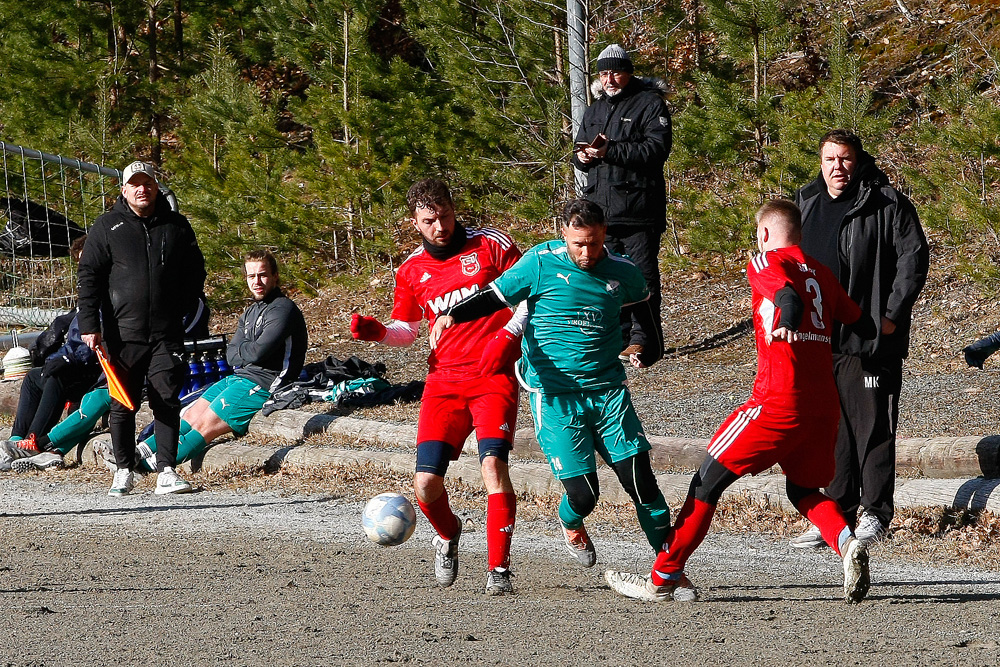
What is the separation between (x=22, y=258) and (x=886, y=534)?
447 inches

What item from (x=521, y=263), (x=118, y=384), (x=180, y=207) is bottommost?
(x=118, y=384)

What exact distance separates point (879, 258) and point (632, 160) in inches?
130

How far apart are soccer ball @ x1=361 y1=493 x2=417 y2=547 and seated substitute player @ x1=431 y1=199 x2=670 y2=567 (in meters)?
0.78

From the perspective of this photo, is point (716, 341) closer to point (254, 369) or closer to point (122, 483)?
point (254, 369)

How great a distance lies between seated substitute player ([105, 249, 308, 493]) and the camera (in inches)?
357

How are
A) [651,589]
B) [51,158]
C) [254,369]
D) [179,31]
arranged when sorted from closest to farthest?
1. [651,589]
2. [254,369]
3. [51,158]
4. [179,31]

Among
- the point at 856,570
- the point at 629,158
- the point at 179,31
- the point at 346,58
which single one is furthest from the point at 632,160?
the point at 179,31

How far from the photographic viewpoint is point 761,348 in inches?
198

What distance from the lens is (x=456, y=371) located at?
568 centimetres

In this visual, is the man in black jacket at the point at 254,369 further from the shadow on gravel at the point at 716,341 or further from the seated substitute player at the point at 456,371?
the shadow on gravel at the point at 716,341

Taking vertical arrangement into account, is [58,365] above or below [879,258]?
below

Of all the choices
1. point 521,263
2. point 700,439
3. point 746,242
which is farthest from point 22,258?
point 521,263

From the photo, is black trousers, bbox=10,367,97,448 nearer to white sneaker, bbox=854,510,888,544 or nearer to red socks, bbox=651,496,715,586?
red socks, bbox=651,496,715,586

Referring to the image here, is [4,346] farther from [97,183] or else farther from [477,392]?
[477,392]
